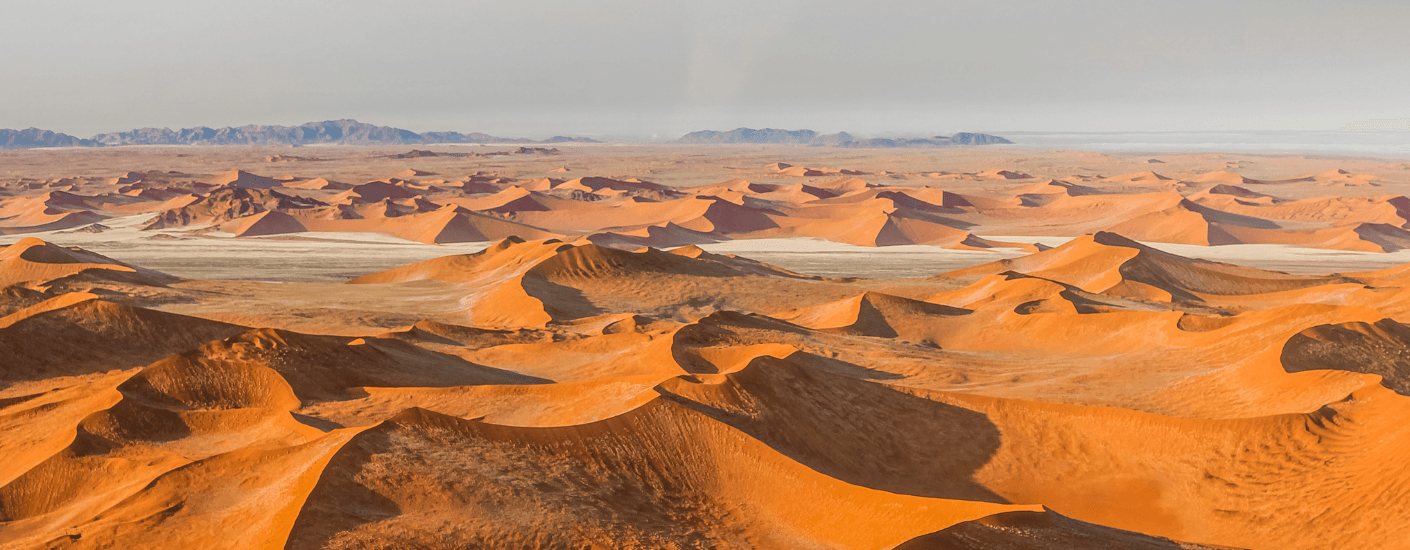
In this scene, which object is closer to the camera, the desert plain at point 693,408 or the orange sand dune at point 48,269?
the desert plain at point 693,408

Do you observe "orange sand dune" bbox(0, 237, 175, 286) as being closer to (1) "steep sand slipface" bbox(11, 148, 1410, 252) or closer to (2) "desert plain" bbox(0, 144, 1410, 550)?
(2) "desert plain" bbox(0, 144, 1410, 550)

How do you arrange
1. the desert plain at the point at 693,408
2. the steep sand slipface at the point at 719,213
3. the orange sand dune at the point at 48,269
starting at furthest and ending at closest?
1. the steep sand slipface at the point at 719,213
2. the orange sand dune at the point at 48,269
3. the desert plain at the point at 693,408

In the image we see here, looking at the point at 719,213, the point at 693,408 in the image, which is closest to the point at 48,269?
the point at 693,408

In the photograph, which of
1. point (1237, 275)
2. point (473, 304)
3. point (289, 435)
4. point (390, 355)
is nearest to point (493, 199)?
point (473, 304)

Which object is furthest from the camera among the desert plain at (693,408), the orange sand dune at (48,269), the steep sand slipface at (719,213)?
the steep sand slipface at (719,213)

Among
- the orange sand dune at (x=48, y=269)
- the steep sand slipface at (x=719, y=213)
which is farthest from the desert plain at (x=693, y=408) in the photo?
the steep sand slipface at (x=719, y=213)

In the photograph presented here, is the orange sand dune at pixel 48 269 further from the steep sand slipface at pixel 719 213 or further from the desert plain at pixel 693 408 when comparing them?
the steep sand slipface at pixel 719 213

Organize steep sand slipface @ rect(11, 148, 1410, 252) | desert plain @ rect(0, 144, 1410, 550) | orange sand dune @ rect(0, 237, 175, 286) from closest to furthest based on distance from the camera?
desert plain @ rect(0, 144, 1410, 550), orange sand dune @ rect(0, 237, 175, 286), steep sand slipface @ rect(11, 148, 1410, 252)

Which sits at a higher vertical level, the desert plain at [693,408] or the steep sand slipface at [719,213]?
the desert plain at [693,408]

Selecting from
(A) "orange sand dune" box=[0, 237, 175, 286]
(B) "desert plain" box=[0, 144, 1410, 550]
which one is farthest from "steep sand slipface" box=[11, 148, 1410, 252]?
(A) "orange sand dune" box=[0, 237, 175, 286]

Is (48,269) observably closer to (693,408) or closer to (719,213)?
(693,408)

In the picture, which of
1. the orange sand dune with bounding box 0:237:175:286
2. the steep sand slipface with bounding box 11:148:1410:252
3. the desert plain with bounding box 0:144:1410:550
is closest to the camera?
the desert plain with bounding box 0:144:1410:550
